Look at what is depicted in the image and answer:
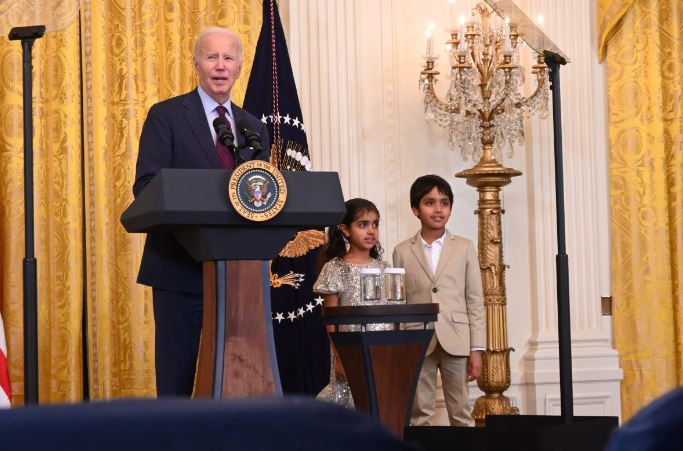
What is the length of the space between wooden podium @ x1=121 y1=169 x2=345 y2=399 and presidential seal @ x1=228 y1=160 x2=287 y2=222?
23 mm

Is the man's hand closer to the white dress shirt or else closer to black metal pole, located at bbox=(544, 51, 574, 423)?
black metal pole, located at bbox=(544, 51, 574, 423)

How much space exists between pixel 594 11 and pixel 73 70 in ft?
10.2

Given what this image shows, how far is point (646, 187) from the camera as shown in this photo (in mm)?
6227

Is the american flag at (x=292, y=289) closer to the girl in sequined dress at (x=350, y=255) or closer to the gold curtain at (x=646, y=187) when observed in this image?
the girl in sequined dress at (x=350, y=255)

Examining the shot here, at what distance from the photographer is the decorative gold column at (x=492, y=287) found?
532cm

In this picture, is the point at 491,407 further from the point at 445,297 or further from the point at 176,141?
the point at 176,141

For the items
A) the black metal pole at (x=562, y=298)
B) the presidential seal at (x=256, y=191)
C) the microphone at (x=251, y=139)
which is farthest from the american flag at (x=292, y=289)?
the presidential seal at (x=256, y=191)

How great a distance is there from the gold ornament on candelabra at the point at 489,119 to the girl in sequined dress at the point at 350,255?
0.68 metres

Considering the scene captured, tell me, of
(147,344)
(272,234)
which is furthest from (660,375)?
(272,234)

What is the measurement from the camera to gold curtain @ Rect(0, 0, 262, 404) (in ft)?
16.5

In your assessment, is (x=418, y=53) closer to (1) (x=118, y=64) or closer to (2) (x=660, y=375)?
(1) (x=118, y=64)

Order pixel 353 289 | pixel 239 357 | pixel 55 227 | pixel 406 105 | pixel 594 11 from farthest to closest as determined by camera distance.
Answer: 1. pixel 594 11
2. pixel 406 105
3. pixel 55 227
4. pixel 353 289
5. pixel 239 357

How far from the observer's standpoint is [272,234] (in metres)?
2.86

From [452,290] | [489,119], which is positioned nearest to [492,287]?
[452,290]
